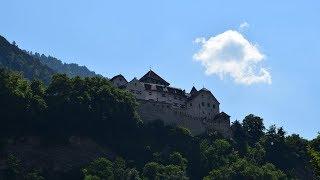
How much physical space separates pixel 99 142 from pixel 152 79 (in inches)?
1273

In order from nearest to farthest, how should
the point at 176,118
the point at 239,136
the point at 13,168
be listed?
1. the point at 13,168
2. the point at 176,118
3. the point at 239,136

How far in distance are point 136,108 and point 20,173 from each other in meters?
28.6

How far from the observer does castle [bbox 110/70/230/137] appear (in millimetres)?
106581

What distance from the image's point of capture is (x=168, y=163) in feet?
309

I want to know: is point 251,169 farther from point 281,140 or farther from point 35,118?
point 35,118

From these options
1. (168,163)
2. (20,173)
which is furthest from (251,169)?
(20,173)

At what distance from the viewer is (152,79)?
123000mm

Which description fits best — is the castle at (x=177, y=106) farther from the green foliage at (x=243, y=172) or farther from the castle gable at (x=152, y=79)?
the green foliage at (x=243, y=172)

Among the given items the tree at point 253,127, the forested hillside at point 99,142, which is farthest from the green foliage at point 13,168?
the tree at point 253,127

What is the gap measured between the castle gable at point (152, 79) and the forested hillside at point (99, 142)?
19571 millimetres

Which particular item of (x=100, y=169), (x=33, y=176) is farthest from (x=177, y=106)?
(x=33, y=176)

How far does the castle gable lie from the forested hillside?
1957 cm

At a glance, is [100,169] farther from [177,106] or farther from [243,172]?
[177,106]

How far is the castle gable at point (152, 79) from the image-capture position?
4826 inches
